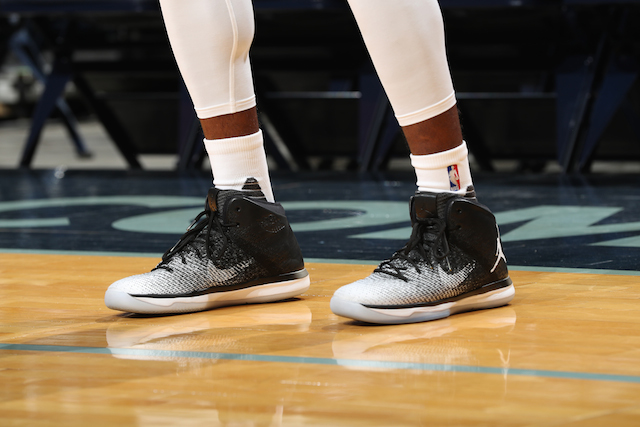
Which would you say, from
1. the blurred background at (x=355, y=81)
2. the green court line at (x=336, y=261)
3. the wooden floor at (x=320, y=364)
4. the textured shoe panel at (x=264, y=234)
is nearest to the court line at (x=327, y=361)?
the wooden floor at (x=320, y=364)

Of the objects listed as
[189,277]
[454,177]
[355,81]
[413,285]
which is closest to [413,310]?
[413,285]

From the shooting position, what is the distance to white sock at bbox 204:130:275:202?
1.09 metres

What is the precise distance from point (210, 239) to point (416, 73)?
12.6 inches

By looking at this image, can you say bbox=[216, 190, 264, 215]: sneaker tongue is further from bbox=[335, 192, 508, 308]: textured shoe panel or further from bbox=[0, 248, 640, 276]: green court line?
bbox=[0, 248, 640, 276]: green court line

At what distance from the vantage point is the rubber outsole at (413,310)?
36.9 inches

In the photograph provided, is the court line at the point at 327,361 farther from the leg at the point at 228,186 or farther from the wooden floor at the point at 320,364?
the leg at the point at 228,186

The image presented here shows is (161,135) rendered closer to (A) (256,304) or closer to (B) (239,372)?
(A) (256,304)

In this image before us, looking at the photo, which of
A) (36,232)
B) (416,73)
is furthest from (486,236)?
(36,232)

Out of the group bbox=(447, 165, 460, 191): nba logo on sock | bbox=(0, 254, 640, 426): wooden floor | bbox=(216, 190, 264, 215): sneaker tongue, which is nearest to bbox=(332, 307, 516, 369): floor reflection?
bbox=(0, 254, 640, 426): wooden floor

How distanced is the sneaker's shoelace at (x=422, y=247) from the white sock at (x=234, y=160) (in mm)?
186

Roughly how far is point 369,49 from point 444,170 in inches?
6.1

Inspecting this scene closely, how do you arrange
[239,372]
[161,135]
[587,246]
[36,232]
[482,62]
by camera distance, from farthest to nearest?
[161,135] < [482,62] < [36,232] < [587,246] < [239,372]

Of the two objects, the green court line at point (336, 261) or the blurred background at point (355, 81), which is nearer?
the green court line at point (336, 261)

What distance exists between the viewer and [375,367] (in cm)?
78
